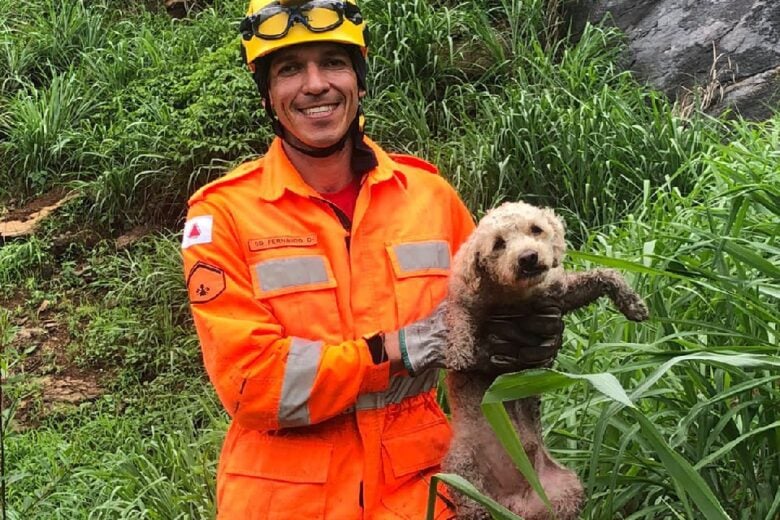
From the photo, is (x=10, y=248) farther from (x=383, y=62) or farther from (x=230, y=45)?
(x=383, y=62)

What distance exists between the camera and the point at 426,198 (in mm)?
3020

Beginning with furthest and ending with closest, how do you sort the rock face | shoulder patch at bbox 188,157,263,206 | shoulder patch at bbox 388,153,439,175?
the rock face → shoulder patch at bbox 388,153,439,175 → shoulder patch at bbox 188,157,263,206

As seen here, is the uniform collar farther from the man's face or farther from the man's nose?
the man's nose

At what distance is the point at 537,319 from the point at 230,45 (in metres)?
5.84

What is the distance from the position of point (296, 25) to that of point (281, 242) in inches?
29.4

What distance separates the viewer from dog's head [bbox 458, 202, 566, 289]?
89.4 inches

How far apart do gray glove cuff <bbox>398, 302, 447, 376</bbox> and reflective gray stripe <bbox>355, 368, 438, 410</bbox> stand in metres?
0.20

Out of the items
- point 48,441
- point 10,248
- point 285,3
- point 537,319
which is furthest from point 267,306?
point 10,248

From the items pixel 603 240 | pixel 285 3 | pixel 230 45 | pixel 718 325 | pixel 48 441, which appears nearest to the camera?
pixel 718 325

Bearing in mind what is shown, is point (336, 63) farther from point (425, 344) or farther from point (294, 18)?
point (425, 344)

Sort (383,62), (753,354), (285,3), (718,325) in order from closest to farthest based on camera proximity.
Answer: (753,354) < (718,325) < (285,3) < (383,62)

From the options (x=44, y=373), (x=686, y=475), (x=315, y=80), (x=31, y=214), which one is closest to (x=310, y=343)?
(x=315, y=80)

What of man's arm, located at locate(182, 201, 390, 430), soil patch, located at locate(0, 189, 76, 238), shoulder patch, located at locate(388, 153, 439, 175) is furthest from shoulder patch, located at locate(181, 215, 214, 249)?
soil patch, located at locate(0, 189, 76, 238)

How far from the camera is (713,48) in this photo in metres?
6.46
